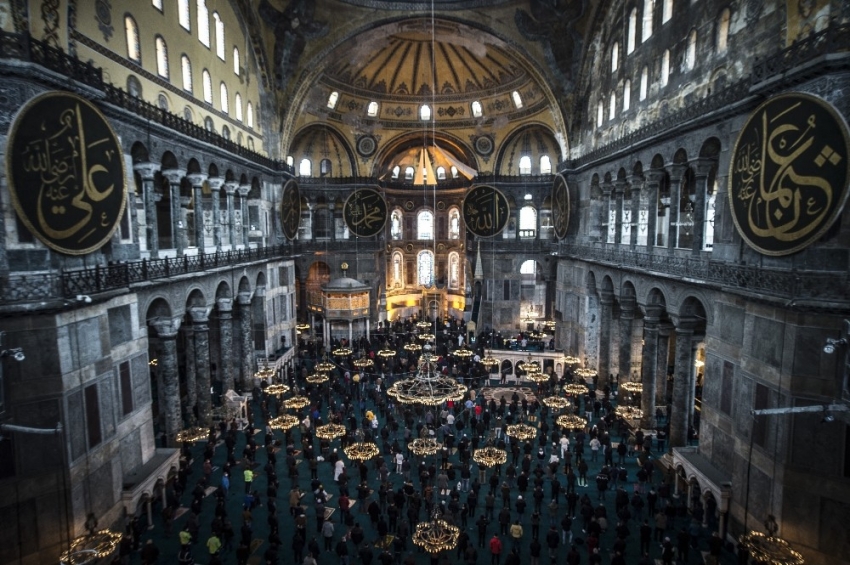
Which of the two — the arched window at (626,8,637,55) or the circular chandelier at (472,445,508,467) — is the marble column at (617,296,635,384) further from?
the circular chandelier at (472,445,508,467)

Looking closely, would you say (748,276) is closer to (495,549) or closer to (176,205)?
(495,549)

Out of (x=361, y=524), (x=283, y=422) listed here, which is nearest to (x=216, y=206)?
(x=283, y=422)

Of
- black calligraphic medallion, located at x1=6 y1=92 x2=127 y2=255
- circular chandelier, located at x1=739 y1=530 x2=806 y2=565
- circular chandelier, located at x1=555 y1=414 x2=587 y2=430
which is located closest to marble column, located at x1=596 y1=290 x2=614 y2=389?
circular chandelier, located at x1=555 y1=414 x2=587 y2=430

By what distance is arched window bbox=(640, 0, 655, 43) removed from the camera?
1596cm

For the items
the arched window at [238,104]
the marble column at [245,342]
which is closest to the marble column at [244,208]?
the marble column at [245,342]

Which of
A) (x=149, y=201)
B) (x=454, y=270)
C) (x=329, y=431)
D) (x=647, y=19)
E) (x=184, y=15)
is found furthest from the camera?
(x=454, y=270)

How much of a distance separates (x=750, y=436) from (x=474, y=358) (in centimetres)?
1253

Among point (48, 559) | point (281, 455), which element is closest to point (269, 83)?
point (281, 455)

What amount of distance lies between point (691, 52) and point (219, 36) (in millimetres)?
15022

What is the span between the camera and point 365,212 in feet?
83.0

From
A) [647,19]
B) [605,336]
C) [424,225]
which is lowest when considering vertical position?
[605,336]

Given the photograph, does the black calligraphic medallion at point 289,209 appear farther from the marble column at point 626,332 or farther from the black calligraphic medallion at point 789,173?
the black calligraphic medallion at point 789,173

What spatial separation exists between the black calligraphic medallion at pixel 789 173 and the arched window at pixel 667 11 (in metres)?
6.43

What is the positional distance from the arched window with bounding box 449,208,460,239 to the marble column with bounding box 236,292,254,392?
661 inches
